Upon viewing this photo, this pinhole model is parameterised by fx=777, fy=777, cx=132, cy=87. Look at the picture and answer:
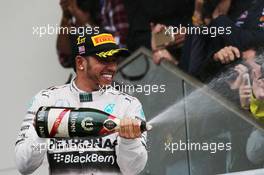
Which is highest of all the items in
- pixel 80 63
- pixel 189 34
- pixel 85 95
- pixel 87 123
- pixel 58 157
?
pixel 189 34

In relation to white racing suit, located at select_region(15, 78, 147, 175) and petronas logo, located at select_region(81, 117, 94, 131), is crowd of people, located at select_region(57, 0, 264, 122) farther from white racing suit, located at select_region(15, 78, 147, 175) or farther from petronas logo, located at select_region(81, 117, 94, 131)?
petronas logo, located at select_region(81, 117, 94, 131)

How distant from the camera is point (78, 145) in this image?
288 centimetres

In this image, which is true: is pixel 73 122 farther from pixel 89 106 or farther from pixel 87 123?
pixel 89 106

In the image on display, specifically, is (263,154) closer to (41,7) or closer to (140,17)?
(140,17)

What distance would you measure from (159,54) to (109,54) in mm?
611

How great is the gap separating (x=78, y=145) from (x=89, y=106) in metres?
0.15

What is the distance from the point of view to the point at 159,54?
11.2 feet

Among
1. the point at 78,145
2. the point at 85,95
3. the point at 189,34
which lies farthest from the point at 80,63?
the point at 189,34

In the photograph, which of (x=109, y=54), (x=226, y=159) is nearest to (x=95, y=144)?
(x=109, y=54)

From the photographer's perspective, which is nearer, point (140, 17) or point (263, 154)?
point (263, 154)

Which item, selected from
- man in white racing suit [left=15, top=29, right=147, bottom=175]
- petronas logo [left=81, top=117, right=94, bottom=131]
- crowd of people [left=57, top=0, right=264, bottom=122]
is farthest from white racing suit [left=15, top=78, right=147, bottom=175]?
crowd of people [left=57, top=0, right=264, bottom=122]

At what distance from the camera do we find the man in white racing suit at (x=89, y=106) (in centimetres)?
278

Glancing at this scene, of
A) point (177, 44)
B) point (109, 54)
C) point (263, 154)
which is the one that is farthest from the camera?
point (177, 44)

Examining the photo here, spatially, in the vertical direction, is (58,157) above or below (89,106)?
below
